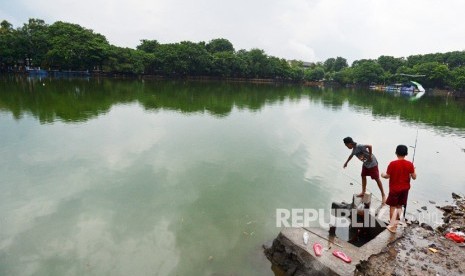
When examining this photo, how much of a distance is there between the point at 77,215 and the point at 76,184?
1878mm

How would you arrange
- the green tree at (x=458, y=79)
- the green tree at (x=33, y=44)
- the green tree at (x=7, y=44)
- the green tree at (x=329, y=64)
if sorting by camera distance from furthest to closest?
the green tree at (x=329, y=64)
the green tree at (x=458, y=79)
the green tree at (x=33, y=44)
the green tree at (x=7, y=44)

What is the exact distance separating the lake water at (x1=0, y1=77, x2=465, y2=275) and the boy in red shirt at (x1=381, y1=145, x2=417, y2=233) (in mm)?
2419

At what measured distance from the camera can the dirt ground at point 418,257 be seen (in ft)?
15.1

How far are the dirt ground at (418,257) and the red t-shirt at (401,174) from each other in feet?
3.01

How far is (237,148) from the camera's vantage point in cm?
1309

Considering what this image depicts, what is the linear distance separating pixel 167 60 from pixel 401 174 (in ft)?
195

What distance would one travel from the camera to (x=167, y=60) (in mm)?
60250

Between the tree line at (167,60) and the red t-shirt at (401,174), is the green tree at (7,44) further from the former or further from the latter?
Answer: the red t-shirt at (401,174)

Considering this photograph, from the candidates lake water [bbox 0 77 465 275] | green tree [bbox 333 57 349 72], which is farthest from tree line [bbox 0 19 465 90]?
lake water [bbox 0 77 465 275]

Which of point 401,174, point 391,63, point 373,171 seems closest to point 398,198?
point 401,174

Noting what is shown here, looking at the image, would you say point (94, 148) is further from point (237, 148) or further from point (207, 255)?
point (207, 255)

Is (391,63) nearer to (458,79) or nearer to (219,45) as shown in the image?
(458,79)

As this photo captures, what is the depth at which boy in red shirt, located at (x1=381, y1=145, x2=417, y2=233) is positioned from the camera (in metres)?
5.49

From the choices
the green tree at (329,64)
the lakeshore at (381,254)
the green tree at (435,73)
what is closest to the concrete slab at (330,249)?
the lakeshore at (381,254)
